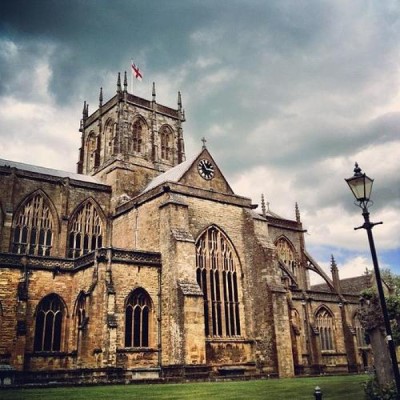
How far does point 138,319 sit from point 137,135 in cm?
2299

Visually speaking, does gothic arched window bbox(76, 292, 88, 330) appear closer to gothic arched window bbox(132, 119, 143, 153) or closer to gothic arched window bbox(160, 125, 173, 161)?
gothic arched window bbox(132, 119, 143, 153)

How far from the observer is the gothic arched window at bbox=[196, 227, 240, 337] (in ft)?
98.6

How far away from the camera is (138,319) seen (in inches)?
1061

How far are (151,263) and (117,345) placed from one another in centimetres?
535

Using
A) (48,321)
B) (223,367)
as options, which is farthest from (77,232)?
(223,367)

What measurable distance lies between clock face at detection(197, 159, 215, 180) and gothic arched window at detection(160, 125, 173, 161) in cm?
1266

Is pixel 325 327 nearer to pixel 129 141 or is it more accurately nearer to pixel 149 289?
pixel 149 289

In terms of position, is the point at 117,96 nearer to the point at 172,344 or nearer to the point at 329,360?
the point at 172,344

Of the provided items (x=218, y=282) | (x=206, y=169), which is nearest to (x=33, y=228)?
(x=206, y=169)

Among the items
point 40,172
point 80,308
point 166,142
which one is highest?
point 166,142

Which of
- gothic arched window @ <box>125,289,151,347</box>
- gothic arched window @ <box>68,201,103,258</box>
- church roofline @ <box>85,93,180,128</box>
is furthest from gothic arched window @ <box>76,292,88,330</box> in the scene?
church roofline @ <box>85,93,180,128</box>

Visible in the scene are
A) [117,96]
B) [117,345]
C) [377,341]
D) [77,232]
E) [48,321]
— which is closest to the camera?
[377,341]

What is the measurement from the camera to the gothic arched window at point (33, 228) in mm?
33062

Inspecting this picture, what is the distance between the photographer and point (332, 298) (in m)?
40.6
